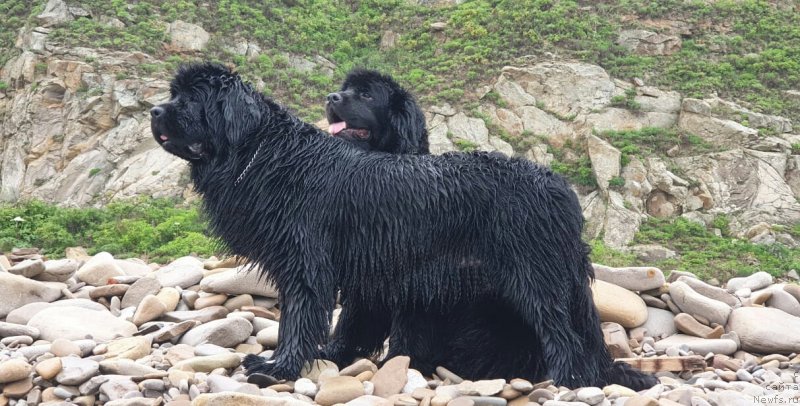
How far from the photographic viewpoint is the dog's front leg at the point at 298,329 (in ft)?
17.4

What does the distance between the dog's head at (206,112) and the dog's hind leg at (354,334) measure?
5.14ft

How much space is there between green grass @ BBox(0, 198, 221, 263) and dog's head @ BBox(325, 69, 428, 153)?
7944 millimetres

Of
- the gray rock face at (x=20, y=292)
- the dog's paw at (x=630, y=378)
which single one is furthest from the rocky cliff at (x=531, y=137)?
the dog's paw at (x=630, y=378)

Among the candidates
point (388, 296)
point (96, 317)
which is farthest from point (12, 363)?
point (388, 296)

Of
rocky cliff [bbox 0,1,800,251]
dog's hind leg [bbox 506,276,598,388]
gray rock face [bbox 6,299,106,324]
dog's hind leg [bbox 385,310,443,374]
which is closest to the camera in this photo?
dog's hind leg [bbox 506,276,598,388]

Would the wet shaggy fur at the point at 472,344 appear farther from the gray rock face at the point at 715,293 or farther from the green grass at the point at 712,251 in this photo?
the green grass at the point at 712,251

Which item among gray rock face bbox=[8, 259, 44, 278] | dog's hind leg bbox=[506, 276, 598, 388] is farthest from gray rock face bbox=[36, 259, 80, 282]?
dog's hind leg bbox=[506, 276, 598, 388]

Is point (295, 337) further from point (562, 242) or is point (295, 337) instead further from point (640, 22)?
point (640, 22)

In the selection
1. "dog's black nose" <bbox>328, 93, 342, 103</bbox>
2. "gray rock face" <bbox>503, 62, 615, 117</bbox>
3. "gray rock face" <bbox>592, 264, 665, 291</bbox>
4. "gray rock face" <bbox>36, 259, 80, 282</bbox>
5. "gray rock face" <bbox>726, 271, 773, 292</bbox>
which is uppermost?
"dog's black nose" <bbox>328, 93, 342, 103</bbox>

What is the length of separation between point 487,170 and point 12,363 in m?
3.52

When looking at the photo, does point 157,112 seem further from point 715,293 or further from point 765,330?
point 715,293

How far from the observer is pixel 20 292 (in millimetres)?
7578

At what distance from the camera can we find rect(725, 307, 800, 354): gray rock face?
7188 mm

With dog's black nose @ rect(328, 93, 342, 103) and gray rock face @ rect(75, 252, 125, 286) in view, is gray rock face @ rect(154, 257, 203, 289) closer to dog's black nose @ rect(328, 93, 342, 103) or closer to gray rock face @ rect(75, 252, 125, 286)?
gray rock face @ rect(75, 252, 125, 286)
